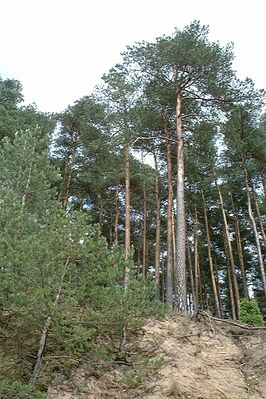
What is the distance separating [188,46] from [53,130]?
8.39m

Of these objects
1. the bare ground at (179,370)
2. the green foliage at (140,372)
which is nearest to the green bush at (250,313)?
the bare ground at (179,370)

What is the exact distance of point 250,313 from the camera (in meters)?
11.7

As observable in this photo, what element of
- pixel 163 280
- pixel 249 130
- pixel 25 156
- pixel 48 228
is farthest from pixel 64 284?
pixel 163 280

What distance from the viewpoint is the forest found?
19.2 ft

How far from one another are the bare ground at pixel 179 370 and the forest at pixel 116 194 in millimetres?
393

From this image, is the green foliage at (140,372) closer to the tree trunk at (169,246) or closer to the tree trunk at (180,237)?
the tree trunk at (180,237)

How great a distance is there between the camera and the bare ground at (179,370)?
Answer: 617cm

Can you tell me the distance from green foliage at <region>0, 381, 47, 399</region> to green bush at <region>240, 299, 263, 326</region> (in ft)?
26.7

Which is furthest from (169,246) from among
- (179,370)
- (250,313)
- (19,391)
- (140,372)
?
(19,391)

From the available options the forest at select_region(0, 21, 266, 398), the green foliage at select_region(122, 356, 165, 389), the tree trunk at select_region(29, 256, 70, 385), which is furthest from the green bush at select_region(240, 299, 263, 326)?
the tree trunk at select_region(29, 256, 70, 385)

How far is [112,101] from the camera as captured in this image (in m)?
15.7

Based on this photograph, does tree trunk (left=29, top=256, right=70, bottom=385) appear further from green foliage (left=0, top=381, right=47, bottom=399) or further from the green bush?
the green bush

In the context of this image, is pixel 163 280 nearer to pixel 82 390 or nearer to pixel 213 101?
pixel 213 101

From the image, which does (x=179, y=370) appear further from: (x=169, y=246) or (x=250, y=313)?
(x=169, y=246)
